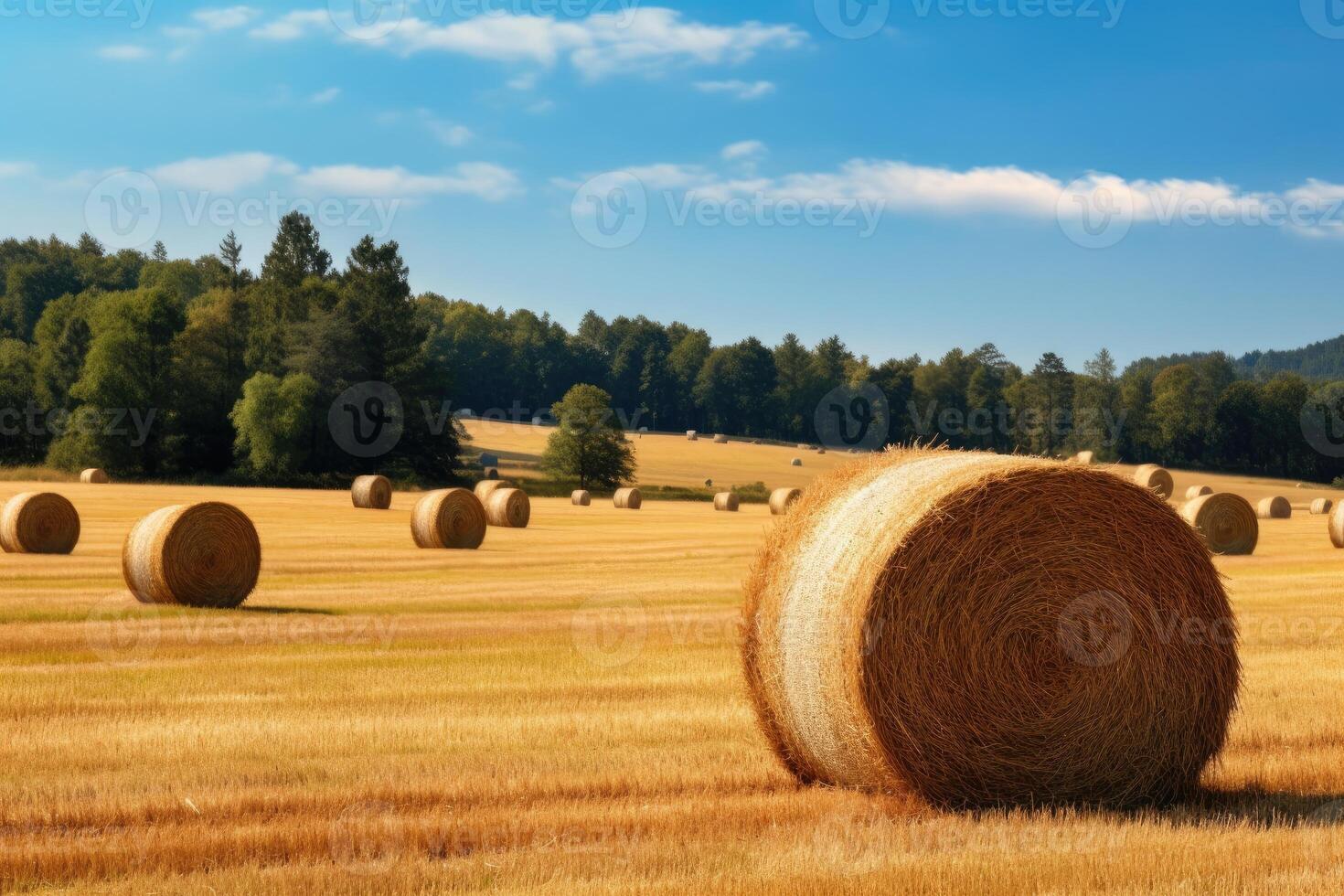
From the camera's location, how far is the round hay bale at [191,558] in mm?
17219

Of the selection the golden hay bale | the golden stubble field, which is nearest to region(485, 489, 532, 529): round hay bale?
the golden stubble field

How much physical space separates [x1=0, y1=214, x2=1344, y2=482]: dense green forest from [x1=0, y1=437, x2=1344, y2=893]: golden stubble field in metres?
41.4

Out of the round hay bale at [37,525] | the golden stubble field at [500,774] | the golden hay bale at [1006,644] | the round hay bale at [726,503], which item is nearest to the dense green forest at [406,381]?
the round hay bale at [726,503]

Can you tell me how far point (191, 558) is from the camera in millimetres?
17422

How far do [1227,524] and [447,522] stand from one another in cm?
1755

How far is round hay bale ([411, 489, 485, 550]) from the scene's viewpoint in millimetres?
29156

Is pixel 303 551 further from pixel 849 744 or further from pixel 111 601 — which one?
pixel 849 744

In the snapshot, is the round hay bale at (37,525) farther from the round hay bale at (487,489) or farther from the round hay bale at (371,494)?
the round hay bale at (371,494)

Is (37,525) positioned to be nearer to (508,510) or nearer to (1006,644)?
(508,510)

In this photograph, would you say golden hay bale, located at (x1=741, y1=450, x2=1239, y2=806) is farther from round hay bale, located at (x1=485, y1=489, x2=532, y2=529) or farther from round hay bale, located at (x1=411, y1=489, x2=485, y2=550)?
round hay bale, located at (x1=485, y1=489, x2=532, y2=529)

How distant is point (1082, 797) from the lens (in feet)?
25.4

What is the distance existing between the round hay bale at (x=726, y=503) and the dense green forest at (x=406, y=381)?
11.4 metres

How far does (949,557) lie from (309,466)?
60618mm

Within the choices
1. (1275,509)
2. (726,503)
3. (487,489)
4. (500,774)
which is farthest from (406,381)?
(500,774)
